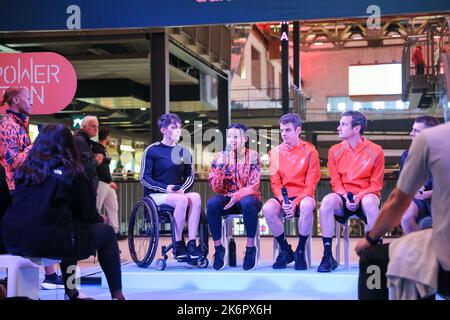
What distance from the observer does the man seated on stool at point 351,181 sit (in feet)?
15.7

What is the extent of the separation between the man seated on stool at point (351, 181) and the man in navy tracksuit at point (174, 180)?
952mm

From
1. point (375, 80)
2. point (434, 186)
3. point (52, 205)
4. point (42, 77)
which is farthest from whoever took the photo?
point (375, 80)

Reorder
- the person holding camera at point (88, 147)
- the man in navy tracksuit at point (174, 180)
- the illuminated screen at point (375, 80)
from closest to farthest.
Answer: the person holding camera at point (88, 147) → the man in navy tracksuit at point (174, 180) → the illuminated screen at point (375, 80)

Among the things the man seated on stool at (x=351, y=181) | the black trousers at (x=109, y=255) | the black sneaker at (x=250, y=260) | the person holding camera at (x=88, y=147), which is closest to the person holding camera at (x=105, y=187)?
the person holding camera at (x=88, y=147)

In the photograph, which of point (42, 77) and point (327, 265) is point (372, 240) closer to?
point (327, 265)

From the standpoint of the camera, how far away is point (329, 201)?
188 inches

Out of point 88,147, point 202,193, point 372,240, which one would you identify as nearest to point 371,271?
point 372,240

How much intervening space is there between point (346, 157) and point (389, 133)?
67.0 ft

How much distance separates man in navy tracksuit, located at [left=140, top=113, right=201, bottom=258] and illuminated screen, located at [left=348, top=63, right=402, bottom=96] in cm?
1579

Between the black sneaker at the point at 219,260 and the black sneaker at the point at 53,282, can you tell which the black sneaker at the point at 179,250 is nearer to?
the black sneaker at the point at 219,260

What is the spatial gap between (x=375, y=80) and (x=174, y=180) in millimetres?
16233

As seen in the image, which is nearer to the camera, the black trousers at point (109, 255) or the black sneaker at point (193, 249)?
the black trousers at point (109, 255)

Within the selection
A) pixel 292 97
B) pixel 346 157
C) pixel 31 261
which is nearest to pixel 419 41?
pixel 292 97

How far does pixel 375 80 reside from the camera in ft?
67.6
